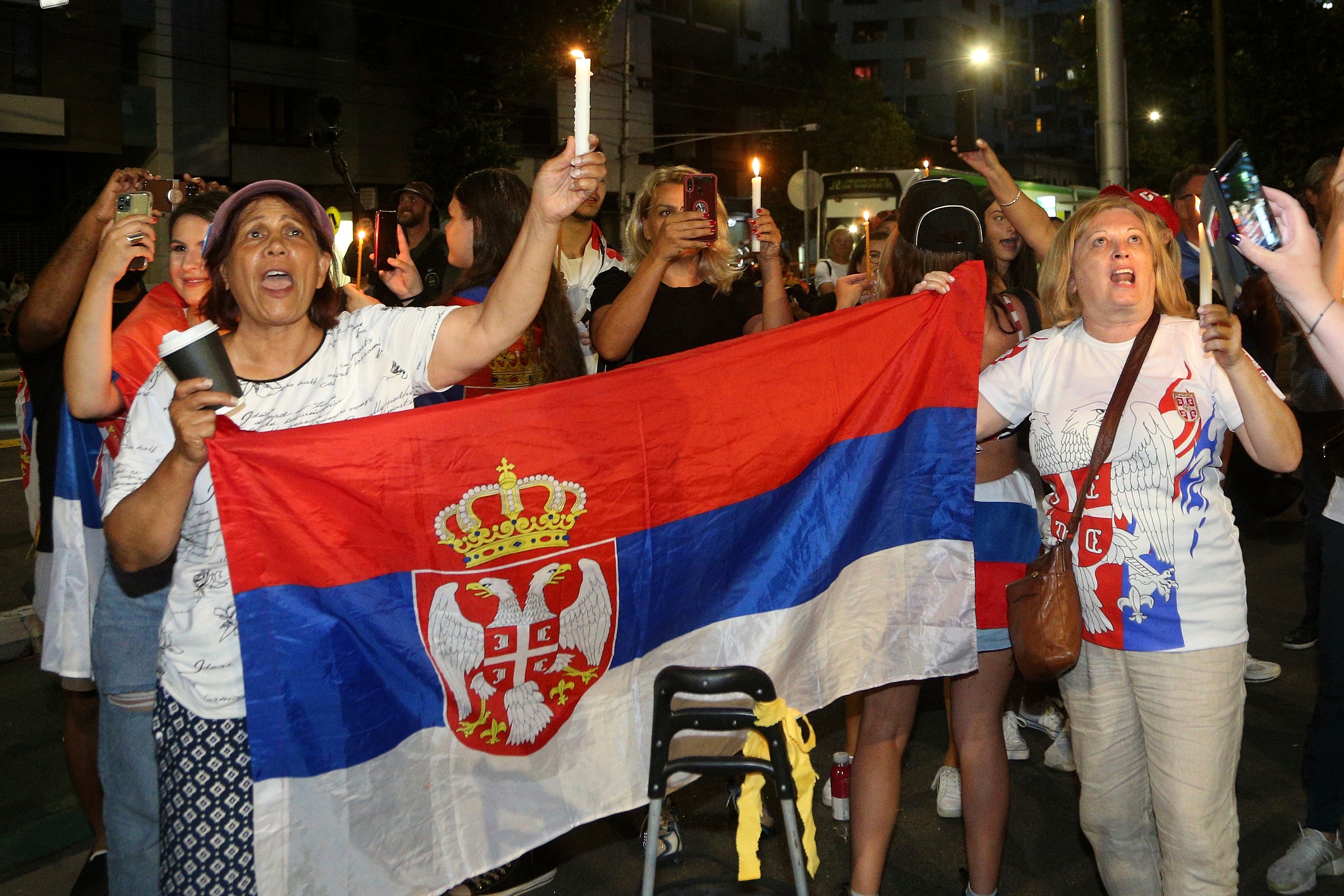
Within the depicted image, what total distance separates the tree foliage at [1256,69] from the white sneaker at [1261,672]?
13359 mm

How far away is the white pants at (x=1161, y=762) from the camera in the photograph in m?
2.97

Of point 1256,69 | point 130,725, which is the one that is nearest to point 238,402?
point 130,725

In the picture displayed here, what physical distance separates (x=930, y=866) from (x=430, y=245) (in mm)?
4369

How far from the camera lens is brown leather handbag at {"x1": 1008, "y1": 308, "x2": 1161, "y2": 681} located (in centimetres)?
301

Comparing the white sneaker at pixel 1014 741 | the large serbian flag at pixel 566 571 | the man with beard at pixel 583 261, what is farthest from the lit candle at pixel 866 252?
the large serbian flag at pixel 566 571

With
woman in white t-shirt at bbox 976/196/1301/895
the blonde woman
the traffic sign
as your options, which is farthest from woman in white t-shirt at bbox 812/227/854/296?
woman in white t-shirt at bbox 976/196/1301/895

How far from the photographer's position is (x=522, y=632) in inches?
112

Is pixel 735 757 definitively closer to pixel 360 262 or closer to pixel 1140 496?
pixel 1140 496

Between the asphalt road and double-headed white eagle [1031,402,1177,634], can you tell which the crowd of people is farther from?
the asphalt road

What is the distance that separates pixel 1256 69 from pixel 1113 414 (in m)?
22.3

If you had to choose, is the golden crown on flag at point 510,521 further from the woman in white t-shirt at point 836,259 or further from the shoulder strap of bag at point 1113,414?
the woman in white t-shirt at point 836,259

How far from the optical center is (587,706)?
9.71 ft

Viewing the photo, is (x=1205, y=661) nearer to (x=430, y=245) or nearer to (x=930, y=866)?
(x=930, y=866)

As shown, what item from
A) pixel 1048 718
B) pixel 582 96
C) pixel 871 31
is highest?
pixel 871 31
